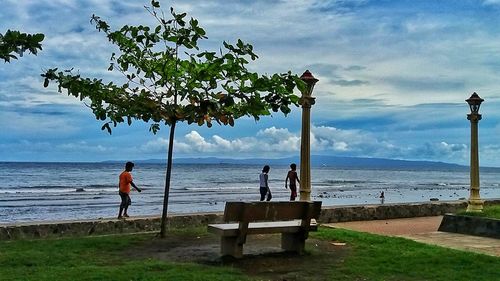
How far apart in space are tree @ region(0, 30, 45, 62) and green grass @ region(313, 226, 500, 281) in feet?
16.9

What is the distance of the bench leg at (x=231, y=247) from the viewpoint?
8320 millimetres

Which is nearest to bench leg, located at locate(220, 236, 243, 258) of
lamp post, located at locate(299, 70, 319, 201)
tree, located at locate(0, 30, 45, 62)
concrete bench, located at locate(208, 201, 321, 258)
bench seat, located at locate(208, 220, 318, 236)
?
concrete bench, located at locate(208, 201, 321, 258)

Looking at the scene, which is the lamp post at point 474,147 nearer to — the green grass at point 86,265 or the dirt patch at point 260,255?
the dirt patch at point 260,255

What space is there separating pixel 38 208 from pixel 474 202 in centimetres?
2205

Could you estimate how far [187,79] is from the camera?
9.45m

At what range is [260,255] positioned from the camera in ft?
28.2

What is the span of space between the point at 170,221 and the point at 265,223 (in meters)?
3.79

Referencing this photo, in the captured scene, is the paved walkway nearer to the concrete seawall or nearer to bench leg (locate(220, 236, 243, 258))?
the concrete seawall

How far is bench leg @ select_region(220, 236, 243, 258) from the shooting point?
8320 mm

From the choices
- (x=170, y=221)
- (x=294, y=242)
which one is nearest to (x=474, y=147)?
(x=294, y=242)

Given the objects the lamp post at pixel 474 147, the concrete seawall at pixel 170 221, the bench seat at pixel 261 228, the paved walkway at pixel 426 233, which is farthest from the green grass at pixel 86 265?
the lamp post at pixel 474 147

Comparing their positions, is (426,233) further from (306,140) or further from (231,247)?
(231,247)

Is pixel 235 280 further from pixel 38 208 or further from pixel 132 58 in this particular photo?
pixel 38 208

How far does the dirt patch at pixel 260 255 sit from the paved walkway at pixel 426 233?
7.59 ft
